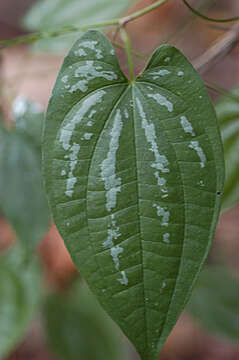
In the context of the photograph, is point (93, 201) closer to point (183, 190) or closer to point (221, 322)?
point (183, 190)

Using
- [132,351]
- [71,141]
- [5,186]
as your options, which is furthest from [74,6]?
[132,351]

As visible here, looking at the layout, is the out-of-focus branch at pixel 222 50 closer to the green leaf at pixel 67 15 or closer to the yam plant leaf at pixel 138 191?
the green leaf at pixel 67 15

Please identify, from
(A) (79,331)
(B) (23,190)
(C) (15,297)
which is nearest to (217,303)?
(A) (79,331)

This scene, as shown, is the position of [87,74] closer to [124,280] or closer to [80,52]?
[80,52]

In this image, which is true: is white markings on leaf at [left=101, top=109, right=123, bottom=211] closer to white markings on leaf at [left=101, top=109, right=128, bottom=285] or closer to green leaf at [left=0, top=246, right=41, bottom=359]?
white markings on leaf at [left=101, top=109, right=128, bottom=285]

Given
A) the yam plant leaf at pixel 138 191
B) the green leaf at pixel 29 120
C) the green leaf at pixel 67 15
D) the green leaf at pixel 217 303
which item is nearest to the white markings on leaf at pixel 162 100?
the yam plant leaf at pixel 138 191
